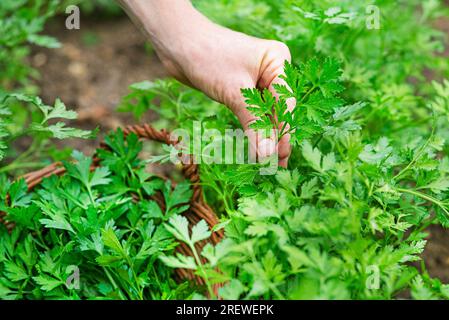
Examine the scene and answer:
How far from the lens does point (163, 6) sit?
142 cm

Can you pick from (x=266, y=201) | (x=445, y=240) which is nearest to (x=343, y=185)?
(x=266, y=201)

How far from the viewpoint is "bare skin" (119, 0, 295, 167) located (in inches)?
51.7

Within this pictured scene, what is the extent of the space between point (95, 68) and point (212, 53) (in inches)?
67.7

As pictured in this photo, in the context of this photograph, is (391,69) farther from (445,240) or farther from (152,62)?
(152,62)

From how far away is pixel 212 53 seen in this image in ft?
4.47

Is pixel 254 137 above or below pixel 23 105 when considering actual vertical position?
above

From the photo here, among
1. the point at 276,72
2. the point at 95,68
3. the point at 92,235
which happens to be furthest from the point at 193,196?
the point at 95,68

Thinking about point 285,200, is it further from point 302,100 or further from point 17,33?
point 17,33

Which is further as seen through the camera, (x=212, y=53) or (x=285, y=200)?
(x=212, y=53)

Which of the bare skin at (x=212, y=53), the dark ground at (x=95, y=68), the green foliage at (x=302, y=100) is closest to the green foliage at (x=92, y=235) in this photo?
the bare skin at (x=212, y=53)

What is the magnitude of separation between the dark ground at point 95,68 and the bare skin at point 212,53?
111 centimetres

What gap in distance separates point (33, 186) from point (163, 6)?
647 mm

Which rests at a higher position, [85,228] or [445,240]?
[85,228]

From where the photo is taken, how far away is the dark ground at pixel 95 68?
2.63 metres
